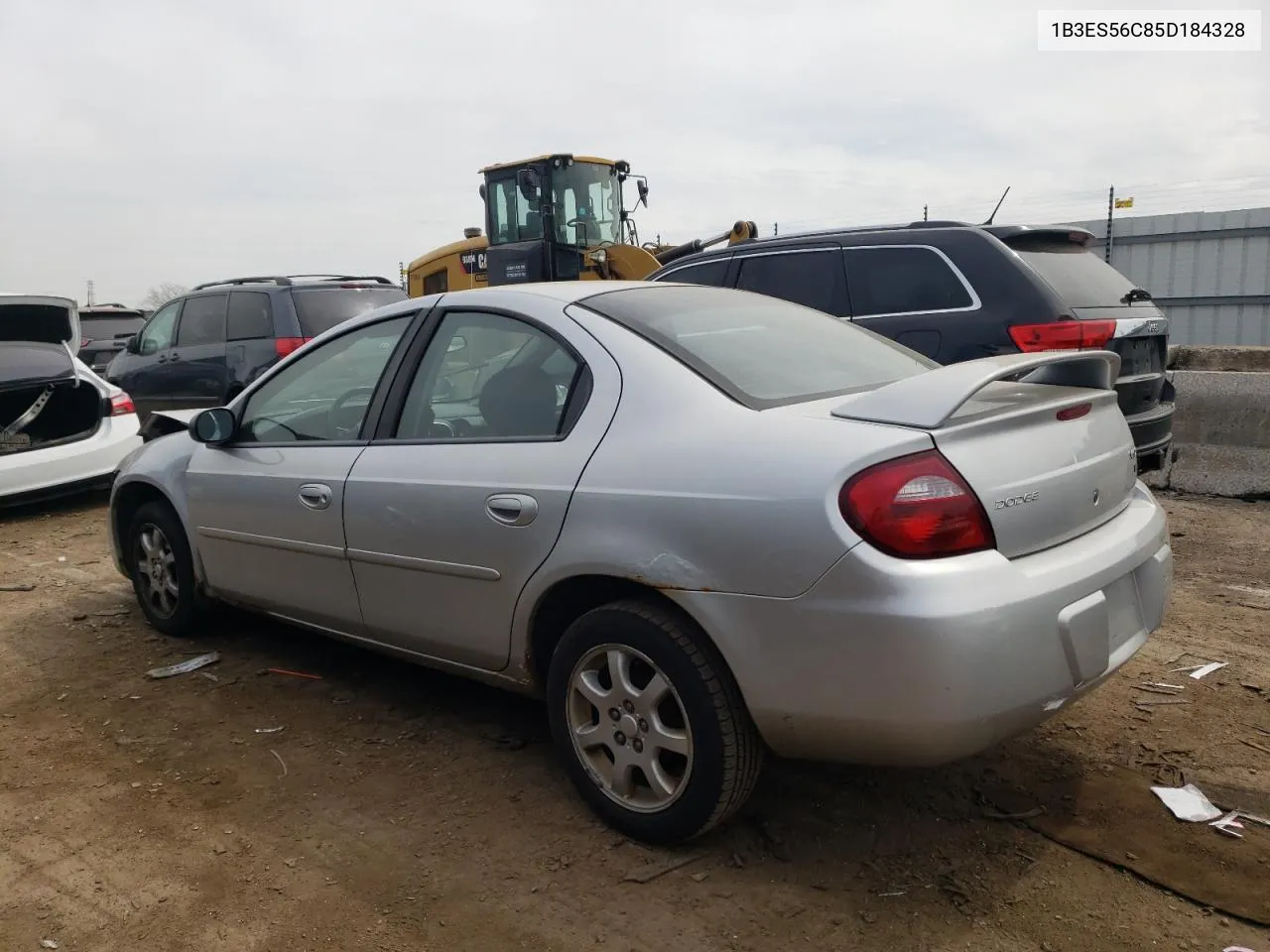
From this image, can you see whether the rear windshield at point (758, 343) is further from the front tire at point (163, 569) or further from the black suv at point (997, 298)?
the front tire at point (163, 569)

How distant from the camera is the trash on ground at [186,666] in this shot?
4395mm

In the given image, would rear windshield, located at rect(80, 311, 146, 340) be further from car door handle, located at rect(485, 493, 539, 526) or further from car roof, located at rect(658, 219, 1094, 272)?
car door handle, located at rect(485, 493, 539, 526)

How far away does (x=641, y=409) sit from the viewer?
290 centimetres

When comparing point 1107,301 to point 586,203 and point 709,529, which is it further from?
→ point 586,203

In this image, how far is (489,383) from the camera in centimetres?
342

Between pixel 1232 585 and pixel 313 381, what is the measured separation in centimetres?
439

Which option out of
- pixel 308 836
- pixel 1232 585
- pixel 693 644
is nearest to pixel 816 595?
pixel 693 644

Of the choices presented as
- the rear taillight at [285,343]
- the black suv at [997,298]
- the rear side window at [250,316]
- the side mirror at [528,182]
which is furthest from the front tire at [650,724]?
the side mirror at [528,182]

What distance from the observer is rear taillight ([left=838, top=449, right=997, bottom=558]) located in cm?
240

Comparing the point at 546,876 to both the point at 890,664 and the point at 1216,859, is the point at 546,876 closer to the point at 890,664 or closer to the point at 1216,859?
the point at 890,664

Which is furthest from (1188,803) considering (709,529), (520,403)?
(520,403)

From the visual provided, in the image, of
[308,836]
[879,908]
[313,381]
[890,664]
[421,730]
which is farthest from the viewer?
[313,381]

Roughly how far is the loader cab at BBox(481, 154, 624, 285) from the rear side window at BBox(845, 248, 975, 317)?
6.60m

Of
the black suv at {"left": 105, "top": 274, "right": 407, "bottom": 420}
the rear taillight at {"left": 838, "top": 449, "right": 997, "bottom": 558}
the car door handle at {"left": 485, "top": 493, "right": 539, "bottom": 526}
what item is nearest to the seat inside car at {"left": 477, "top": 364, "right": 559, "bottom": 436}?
the car door handle at {"left": 485, "top": 493, "right": 539, "bottom": 526}
